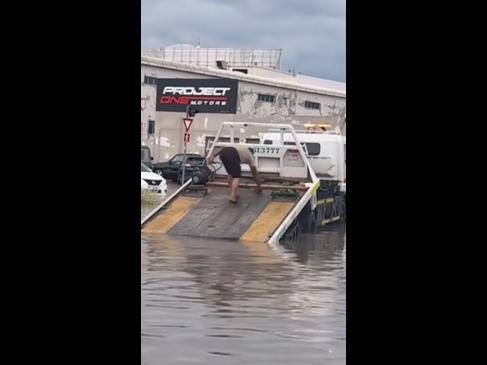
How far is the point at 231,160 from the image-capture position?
1889 centimetres

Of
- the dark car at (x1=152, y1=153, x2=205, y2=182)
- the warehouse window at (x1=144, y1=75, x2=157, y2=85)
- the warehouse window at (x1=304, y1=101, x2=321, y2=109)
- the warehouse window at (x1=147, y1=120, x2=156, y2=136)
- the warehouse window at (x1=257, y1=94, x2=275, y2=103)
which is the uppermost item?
the warehouse window at (x1=144, y1=75, x2=157, y2=85)

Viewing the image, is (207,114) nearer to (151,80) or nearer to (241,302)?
(151,80)

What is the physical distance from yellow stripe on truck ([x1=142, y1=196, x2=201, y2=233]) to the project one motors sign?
19.7 metres

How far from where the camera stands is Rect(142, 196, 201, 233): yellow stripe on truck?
18094 millimetres

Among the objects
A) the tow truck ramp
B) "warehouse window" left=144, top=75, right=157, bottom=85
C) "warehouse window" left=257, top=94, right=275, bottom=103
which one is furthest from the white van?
"warehouse window" left=257, top=94, right=275, bottom=103

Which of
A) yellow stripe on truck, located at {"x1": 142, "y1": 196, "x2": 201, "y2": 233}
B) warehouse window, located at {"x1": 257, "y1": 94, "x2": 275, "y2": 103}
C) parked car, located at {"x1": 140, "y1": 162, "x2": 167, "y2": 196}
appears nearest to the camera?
yellow stripe on truck, located at {"x1": 142, "y1": 196, "x2": 201, "y2": 233}

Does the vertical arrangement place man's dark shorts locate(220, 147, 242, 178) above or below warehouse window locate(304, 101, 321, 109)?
below

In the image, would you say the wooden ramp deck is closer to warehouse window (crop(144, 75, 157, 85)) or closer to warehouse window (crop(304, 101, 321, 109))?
warehouse window (crop(144, 75, 157, 85))

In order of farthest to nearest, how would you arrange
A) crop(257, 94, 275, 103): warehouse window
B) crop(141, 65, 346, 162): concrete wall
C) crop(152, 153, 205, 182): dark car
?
crop(257, 94, 275, 103): warehouse window → crop(141, 65, 346, 162): concrete wall → crop(152, 153, 205, 182): dark car
